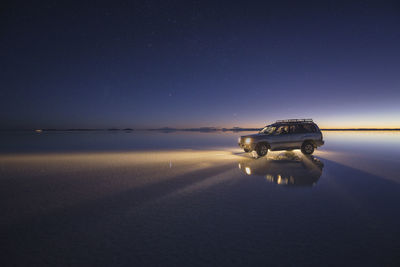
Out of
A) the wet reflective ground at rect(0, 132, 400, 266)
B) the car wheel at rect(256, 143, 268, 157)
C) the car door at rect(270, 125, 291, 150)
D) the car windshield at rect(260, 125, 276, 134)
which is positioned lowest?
the wet reflective ground at rect(0, 132, 400, 266)

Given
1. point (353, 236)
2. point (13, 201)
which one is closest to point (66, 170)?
point (13, 201)

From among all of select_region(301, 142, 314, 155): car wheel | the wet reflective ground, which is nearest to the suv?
select_region(301, 142, 314, 155): car wheel

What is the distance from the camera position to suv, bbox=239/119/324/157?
14.2 m

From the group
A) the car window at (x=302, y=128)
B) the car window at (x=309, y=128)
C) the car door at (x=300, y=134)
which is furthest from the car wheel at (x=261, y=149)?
the car window at (x=309, y=128)

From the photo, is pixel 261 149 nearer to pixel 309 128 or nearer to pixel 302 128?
pixel 302 128

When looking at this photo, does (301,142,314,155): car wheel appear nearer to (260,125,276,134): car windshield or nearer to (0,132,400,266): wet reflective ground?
(260,125,276,134): car windshield

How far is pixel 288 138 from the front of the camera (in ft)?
47.6

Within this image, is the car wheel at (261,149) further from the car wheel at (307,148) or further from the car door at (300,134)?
the car wheel at (307,148)

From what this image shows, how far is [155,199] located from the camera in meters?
5.79

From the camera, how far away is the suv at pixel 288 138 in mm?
14219

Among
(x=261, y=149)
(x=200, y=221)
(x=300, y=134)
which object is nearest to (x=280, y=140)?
(x=261, y=149)

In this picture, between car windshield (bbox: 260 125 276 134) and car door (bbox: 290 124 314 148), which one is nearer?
car door (bbox: 290 124 314 148)

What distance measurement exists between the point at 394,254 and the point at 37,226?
20.3 ft

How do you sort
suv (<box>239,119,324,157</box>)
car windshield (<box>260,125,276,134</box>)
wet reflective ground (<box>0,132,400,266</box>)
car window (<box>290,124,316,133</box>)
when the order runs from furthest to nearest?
1. car windshield (<box>260,125,276,134</box>)
2. car window (<box>290,124,316,133</box>)
3. suv (<box>239,119,324,157</box>)
4. wet reflective ground (<box>0,132,400,266</box>)
